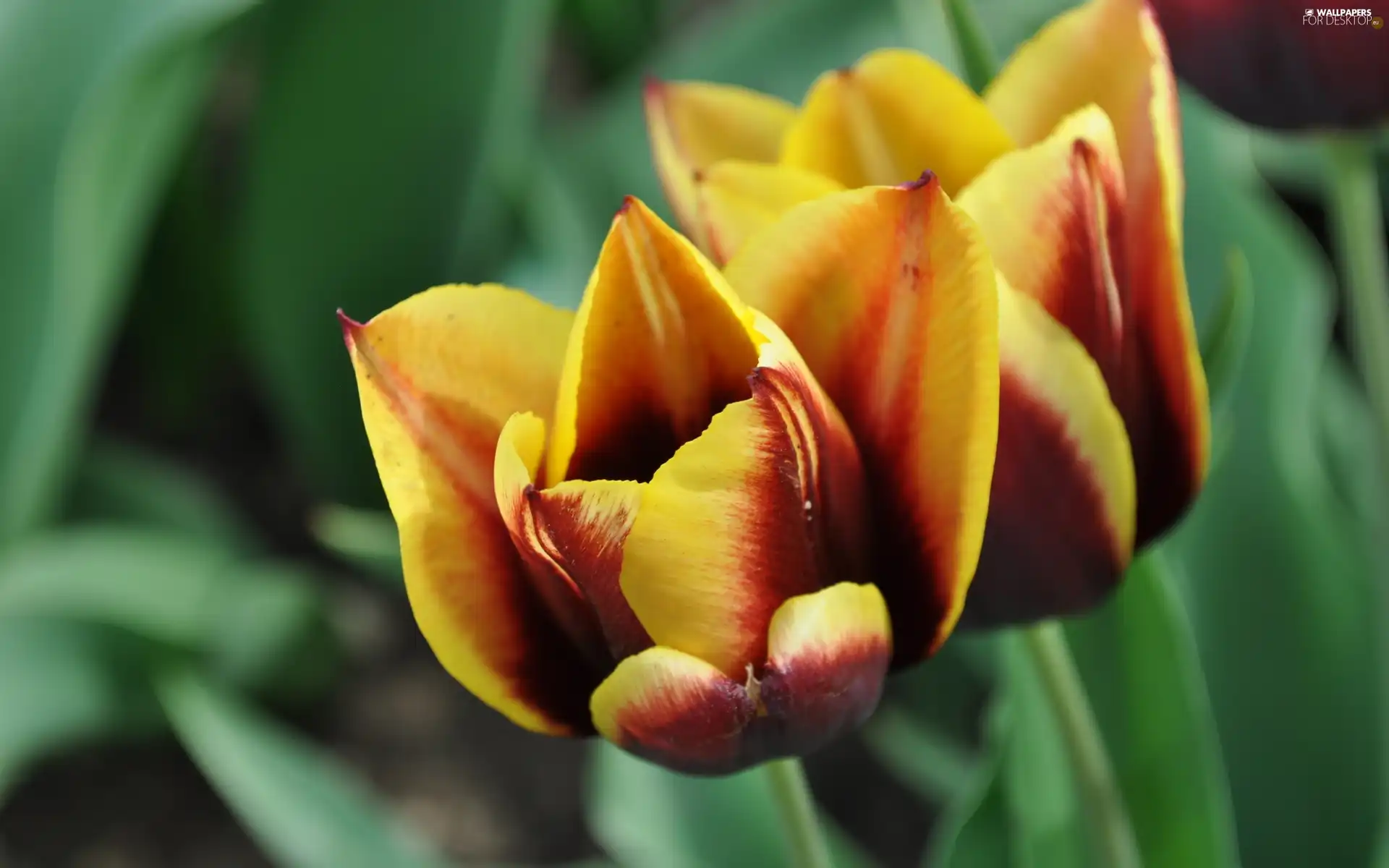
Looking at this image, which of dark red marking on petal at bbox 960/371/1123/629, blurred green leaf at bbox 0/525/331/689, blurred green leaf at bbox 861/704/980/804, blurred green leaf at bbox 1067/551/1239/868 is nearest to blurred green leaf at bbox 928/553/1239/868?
blurred green leaf at bbox 1067/551/1239/868

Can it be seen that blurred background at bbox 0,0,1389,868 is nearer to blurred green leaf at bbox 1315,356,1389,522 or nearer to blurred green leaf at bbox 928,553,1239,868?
blurred green leaf at bbox 1315,356,1389,522

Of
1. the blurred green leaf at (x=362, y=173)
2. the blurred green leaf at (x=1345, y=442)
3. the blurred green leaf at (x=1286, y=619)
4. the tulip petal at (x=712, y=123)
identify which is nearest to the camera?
the tulip petal at (x=712, y=123)

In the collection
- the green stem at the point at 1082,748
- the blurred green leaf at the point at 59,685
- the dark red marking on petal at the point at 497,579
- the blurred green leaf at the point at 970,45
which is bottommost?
the blurred green leaf at the point at 59,685

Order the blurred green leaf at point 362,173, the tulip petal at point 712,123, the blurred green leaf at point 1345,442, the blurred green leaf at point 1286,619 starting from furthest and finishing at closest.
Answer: the blurred green leaf at point 362,173 < the blurred green leaf at point 1345,442 < the blurred green leaf at point 1286,619 < the tulip petal at point 712,123

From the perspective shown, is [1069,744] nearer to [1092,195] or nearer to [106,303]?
[1092,195]

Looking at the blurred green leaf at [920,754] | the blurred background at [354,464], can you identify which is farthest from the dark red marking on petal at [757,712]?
the blurred green leaf at [920,754]

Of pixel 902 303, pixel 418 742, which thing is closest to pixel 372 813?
pixel 418 742

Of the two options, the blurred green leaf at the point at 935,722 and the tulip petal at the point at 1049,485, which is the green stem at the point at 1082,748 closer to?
the tulip petal at the point at 1049,485

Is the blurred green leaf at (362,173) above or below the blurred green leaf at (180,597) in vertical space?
above
